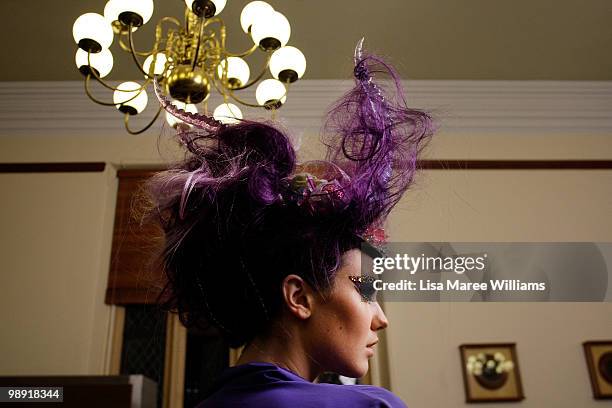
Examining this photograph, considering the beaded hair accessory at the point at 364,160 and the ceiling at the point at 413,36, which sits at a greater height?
the ceiling at the point at 413,36

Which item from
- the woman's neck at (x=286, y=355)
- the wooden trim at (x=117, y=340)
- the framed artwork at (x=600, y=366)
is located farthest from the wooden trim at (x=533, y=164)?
the woman's neck at (x=286, y=355)

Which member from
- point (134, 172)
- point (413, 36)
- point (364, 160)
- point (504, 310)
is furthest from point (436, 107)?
point (364, 160)

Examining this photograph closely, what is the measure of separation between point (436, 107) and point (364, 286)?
350 cm

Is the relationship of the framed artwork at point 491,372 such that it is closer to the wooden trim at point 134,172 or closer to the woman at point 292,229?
the wooden trim at point 134,172

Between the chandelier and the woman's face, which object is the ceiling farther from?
the woman's face

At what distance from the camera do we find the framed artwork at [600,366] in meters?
3.61

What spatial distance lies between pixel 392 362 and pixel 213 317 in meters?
2.92

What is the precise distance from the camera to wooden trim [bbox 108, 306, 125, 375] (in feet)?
12.0

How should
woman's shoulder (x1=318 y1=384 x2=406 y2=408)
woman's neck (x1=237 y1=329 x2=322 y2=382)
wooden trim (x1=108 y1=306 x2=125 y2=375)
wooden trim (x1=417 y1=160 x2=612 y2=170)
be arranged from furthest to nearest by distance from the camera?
wooden trim (x1=417 y1=160 x2=612 y2=170)
wooden trim (x1=108 y1=306 x2=125 y2=375)
woman's neck (x1=237 y1=329 x2=322 y2=382)
woman's shoulder (x1=318 y1=384 x2=406 y2=408)

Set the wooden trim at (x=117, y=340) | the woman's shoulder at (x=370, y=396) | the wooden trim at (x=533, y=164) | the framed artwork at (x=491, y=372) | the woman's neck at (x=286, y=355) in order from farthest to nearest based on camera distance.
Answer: the wooden trim at (x=533, y=164) → the wooden trim at (x=117, y=340) → the framed artwork at (x=491, y=372) → the woman's neck at (x=286, y=355) → the woman's shoulder at (x=370, y=396)

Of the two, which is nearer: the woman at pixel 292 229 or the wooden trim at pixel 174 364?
the woman at pixel 292 229

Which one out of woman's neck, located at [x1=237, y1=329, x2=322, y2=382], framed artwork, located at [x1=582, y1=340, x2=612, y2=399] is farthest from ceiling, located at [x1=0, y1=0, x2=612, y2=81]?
woman's neck, located at [x1=237, y1=329, x2=322, y2=382]

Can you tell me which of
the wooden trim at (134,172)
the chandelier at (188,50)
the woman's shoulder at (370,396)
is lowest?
the woman's shoulder at (370,396)

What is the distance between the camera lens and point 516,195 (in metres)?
4.13
